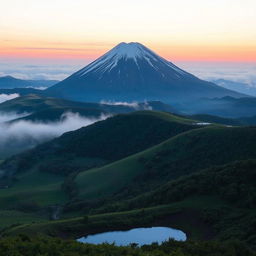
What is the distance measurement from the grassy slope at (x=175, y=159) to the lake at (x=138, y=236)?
45.1 m

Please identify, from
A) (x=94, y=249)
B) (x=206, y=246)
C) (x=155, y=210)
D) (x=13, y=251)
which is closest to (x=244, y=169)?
(x=155, y=210)

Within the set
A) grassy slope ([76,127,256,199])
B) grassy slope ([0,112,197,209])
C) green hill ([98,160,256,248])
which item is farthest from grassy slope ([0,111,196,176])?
green hill ([98,160,256,248])

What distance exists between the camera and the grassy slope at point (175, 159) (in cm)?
10486

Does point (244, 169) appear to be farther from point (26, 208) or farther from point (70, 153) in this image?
point (70, 153)

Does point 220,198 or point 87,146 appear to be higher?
point 220,198

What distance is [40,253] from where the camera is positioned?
35.9 metres

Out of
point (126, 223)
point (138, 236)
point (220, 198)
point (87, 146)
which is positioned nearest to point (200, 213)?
point (220, 198)

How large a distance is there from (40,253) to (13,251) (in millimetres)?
2125

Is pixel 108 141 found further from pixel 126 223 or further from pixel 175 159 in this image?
pixel 126 223

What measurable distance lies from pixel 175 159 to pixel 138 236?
197 feet

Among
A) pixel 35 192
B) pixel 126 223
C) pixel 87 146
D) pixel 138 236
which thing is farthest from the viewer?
pixel 87 146

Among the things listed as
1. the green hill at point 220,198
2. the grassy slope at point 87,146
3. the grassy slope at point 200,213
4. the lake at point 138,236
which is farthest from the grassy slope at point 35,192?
the lake at point 138,236

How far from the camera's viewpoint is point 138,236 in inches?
2176

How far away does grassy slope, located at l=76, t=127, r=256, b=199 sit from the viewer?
344 ft
